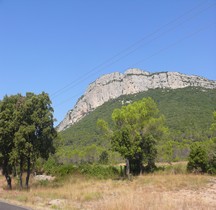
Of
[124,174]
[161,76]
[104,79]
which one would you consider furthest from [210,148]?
[104,79]

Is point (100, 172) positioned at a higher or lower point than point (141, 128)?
lower

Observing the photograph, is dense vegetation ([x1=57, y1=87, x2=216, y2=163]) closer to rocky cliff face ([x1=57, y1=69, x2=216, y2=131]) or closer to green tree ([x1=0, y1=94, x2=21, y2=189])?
rocky cliff face ([x1=57, y1=69, x2=216, y2=131])

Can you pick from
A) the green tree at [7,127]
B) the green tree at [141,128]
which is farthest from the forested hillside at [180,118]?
the green tree at [7,127]

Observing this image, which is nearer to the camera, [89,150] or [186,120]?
[89,150]

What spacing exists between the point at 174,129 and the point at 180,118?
6.14m

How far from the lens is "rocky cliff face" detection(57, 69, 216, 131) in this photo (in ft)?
504

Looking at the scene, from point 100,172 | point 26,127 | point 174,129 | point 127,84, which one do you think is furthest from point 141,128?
point 127,84

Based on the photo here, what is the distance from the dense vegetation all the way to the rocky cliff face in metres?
22.0

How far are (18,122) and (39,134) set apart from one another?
7.49 ft

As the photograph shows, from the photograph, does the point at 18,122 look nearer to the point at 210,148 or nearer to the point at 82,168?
the point at 82,168

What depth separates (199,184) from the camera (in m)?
25.7

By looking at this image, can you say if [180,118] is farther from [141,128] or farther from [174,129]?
[141,128]

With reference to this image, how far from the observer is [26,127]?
26547mm

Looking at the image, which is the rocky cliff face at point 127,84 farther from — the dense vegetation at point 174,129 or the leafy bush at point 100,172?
the leafy bush at point 100,172
